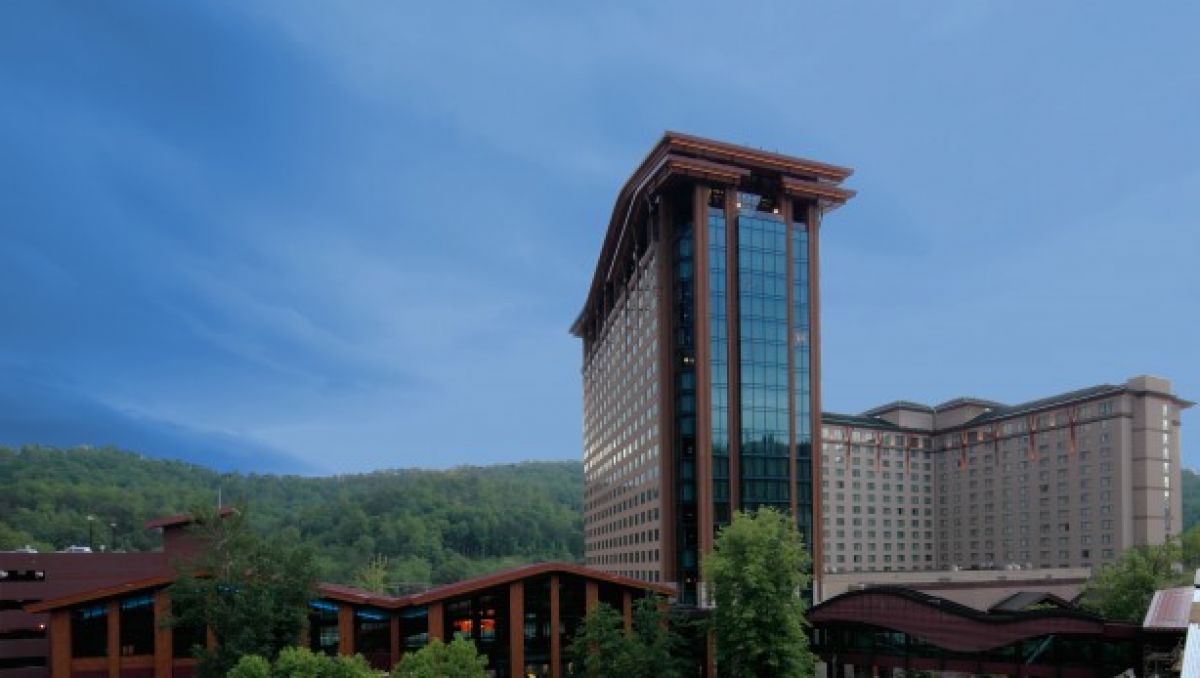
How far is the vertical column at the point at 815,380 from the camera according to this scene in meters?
88.2

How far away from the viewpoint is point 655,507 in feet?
304

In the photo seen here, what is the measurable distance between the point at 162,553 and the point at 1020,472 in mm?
126850

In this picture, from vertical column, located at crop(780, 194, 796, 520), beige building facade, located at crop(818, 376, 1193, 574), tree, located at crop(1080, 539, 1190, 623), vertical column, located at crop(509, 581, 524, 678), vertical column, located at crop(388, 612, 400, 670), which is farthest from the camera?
beige building facade, located at crop(818, 376, 1193, 574)

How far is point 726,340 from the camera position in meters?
87.8

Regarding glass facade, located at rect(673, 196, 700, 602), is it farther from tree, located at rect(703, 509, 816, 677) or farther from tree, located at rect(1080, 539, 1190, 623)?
tree, located at rect(1080, 539, 1190, 623)

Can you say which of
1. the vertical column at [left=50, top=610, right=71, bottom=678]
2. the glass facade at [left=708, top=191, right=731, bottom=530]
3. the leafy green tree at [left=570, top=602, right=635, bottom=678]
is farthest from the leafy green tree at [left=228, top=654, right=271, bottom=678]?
the glass facade at [left=708, top=191, right=731, bottom=530]

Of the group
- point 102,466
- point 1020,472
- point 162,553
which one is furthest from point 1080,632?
point 102,466

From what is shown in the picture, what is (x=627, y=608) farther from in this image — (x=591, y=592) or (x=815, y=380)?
(x=815, y=380)

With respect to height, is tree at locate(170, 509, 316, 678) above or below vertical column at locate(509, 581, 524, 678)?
above

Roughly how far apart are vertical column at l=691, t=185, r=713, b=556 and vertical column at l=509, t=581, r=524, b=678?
2727 centimetres

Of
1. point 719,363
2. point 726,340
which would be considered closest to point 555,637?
point 719,363

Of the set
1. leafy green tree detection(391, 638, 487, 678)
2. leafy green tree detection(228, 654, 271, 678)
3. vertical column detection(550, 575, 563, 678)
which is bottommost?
vertical column detection(550, 575, 563, 678)

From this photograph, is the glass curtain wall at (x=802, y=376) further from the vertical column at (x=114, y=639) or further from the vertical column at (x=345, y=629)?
the vertical column at (x=114, y=639)

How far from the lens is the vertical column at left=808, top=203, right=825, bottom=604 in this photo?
3474 inches
